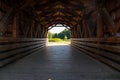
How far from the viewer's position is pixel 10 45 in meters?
8.38

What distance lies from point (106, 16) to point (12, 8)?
321 centimetres

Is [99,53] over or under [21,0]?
under

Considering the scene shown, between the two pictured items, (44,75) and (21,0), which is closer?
(44,75)

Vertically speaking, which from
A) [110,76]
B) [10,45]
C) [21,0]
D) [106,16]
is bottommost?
[110,76]

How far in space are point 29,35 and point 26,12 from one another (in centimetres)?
201

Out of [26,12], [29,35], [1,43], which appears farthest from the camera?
[29,35]

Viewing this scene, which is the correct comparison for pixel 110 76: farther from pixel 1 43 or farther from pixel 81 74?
pixel 1 43

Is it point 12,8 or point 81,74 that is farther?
point 12,8

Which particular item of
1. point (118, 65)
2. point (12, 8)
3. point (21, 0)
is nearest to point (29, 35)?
point (21, 0)

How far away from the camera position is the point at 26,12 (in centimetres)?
1311

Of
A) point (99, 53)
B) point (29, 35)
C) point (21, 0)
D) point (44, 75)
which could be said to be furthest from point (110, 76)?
point (29, 35)

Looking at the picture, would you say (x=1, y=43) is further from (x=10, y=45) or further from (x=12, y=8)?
(x=12, y=8)

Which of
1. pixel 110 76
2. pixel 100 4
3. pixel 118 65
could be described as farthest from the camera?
pixel 100 4

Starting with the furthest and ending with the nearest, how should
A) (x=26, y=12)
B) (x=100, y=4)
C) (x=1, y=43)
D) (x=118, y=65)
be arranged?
1. (x=26, y=12)
2. (x=100, y=4)
3. (x=1, y=43)
4. (x=118, y=65)
